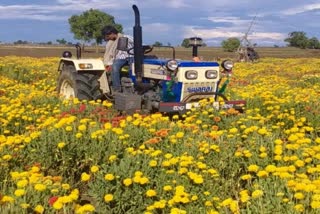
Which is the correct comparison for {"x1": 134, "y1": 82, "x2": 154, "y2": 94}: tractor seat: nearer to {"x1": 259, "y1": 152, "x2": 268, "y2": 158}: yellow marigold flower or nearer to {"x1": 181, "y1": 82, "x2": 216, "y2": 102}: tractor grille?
{"x1": 181, "y1": 82, "x2": 216, "y2": 102}: tractor grille

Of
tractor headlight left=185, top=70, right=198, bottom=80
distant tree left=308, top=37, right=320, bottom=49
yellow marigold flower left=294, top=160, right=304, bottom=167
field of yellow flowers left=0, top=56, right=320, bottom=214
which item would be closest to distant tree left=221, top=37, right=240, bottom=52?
distant tree left=308, top=37, right=320, bottom=49

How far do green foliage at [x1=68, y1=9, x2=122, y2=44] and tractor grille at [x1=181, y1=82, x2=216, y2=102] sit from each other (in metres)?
81.1

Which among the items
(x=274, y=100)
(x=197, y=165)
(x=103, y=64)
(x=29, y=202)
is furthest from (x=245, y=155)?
(x=103, y=64)

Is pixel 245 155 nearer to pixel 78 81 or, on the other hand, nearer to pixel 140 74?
pixel 140 74

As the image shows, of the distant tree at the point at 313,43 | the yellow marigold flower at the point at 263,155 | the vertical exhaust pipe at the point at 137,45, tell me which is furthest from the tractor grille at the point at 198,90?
the distant tree at the point at 313,43

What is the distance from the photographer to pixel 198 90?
28.0ft

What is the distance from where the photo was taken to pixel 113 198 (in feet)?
14.1

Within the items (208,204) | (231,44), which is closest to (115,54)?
(208,204)

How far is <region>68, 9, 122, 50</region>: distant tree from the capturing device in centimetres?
8869

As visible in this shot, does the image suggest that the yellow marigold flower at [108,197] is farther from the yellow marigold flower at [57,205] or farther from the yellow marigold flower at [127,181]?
the yellow marigold flower at [57,205]

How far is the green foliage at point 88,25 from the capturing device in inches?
3492

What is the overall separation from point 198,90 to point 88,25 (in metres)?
83.6

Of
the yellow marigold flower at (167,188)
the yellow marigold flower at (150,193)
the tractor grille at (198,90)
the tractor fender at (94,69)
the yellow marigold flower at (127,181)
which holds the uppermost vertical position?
the tractor fender at (94,69)

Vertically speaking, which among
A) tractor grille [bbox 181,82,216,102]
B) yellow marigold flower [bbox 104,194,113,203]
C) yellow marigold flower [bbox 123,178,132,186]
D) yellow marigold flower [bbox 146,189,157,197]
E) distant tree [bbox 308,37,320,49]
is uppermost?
tractor grille [bbox 181,82,216,102]
